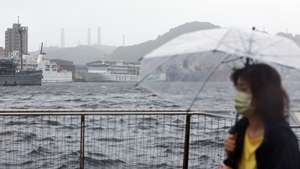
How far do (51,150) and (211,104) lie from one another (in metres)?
6.05

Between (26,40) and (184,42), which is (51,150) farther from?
(26,40)

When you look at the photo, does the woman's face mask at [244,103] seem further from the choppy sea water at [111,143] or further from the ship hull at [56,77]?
the ship hull at [56,77]

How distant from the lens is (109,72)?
148 meters

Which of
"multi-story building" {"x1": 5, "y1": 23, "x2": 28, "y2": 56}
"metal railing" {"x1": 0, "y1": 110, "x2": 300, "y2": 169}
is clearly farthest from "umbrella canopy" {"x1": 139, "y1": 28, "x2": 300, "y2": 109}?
"multi-story building" {"x1": 5, "y1": 23, "x2": 28, "y2": 56}

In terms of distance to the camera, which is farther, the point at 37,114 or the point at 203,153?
the point at 203,153

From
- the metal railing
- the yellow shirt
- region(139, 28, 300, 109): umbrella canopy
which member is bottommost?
the metal railing

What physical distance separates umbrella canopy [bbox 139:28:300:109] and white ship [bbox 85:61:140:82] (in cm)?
13115

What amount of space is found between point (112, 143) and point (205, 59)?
5.99 meters

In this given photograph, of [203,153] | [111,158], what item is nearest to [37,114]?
[111,158]

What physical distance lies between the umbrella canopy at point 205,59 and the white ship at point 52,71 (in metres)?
129

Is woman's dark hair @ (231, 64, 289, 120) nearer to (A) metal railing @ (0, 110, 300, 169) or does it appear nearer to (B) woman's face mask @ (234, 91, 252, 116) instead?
(B) woman's face mask @ (234, 91, 252, 116)

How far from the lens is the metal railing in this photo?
391 inches


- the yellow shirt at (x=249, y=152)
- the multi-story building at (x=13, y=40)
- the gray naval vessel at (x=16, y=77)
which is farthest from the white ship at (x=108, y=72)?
the yellow shirt at (x=249, y=152)

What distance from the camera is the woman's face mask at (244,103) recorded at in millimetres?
3625
